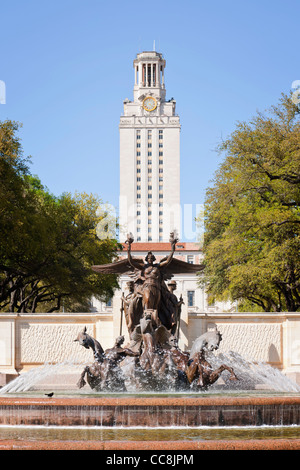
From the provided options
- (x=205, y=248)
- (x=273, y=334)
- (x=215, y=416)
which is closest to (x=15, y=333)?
(x=273, y=334)

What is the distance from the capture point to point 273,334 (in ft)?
76.6

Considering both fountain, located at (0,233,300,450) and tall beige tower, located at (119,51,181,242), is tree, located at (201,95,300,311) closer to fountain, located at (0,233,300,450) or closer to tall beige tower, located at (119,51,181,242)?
fountain, located at (0,233,300,450)

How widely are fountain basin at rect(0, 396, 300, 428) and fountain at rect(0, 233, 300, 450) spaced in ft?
0.06

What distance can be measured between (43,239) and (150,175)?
377 ft

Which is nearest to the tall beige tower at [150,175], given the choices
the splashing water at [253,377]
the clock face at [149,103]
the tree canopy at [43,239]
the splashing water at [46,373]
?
the clock face at [149,103]

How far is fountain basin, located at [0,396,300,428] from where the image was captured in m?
11.8

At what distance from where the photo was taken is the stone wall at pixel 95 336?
23.1 metres

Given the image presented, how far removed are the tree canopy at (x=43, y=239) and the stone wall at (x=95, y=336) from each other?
9257mm

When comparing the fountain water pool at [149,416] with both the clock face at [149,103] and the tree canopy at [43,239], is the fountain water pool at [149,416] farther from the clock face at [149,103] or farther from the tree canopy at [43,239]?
the clock face at [149,103]

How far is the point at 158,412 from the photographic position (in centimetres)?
1183

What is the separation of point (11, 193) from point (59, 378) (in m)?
12.5

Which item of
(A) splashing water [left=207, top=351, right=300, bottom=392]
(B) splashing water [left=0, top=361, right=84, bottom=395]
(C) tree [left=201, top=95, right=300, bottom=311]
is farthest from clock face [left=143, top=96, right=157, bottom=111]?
(A) splashing water [left=207, top=351, right=300, bottom=392]

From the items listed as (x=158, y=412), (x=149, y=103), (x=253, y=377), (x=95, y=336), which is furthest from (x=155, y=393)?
(x=149, y=103)
